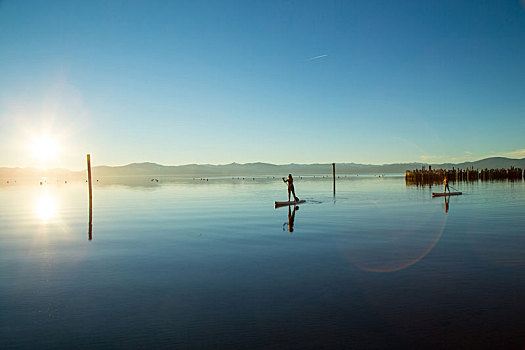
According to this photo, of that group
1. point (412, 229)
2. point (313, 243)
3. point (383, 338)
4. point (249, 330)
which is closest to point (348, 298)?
point (383, 338)

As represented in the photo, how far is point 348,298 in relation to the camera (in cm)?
Answer: 820

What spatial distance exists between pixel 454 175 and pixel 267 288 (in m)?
77.8

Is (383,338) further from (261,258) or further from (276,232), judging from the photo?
(276,232)

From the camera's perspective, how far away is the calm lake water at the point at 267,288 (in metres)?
6.48

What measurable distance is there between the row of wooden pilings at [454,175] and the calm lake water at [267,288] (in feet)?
189

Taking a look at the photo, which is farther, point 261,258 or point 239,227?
point 239,227

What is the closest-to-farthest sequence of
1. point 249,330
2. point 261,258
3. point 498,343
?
point 498,343
point 249,330
point 261,258

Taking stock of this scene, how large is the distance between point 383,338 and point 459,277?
14.6 feet

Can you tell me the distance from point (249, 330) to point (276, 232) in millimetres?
10450

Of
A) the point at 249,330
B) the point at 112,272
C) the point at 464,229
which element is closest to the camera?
the point at 249,330

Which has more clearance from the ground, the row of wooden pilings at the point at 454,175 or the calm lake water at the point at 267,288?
the row of wooden pilings at the point at 454,175

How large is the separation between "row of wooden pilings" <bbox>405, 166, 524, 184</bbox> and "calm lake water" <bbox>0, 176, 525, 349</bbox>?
5768 centimetres

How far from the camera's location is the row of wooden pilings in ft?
236

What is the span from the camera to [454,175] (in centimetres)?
7562
